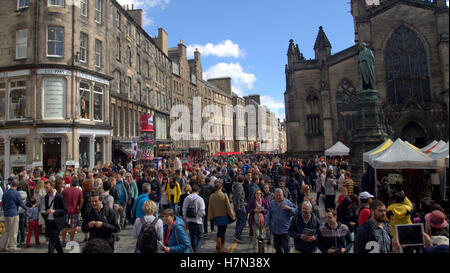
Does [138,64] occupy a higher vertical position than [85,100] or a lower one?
higher

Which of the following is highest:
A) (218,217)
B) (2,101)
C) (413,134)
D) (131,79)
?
(131,79)

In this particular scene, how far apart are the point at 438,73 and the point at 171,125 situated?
105ft

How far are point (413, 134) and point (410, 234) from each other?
30.8 metres

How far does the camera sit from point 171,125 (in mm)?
42438

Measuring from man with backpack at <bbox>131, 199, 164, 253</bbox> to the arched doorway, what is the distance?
100ft

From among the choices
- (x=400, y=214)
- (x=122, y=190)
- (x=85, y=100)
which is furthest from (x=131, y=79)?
(x=400, y=214)

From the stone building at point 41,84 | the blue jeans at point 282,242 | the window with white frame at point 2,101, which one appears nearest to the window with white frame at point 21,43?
the stone building at point 41,84

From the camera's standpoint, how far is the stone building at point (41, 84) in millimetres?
18078

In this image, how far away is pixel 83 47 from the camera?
20.3m

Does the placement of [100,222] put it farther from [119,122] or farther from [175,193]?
[119,122]

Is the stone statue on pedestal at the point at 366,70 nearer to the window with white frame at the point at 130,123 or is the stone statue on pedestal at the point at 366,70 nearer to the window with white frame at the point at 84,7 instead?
the window with white frame at the point at 84,7

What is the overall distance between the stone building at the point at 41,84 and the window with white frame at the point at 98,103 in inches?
50.3

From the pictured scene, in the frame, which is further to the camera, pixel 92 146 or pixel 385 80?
pixel 385 80

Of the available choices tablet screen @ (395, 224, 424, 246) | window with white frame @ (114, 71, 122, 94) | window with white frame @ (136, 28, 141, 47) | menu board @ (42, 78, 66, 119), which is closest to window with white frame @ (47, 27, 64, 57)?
menu board @ (42, 78, 66, 119)
